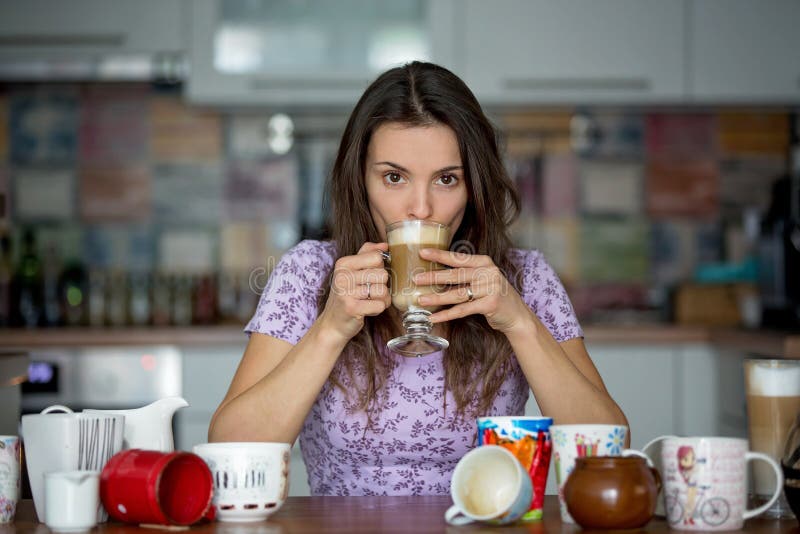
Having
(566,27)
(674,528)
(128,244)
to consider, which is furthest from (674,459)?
(128,244)

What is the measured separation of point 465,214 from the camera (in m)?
1.83

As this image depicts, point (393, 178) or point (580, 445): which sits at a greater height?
point (393, 178)

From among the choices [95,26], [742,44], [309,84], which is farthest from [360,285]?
[742,44]

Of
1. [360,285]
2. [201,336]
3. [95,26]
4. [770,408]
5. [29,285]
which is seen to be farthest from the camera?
[29,285]

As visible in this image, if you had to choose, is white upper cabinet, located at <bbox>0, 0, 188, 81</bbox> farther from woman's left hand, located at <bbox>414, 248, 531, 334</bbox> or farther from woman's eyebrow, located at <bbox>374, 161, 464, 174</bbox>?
woman's left hand, located at <bbox>414, 248, 531, 334</bbox>

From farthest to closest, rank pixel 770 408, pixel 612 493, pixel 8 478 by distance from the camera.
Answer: pixel 770 408 → pixel 8 478 → pixel 612 493

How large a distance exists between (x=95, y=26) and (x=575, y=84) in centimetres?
169

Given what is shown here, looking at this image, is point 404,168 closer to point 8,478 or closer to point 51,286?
point 8,478

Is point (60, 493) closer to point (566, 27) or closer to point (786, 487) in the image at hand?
point (786, 487)

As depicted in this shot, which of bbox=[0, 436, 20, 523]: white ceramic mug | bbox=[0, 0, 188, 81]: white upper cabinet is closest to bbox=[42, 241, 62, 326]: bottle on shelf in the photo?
bbox=[0, 0, 188, 81]: white upper cabinet

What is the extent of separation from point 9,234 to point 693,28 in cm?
264

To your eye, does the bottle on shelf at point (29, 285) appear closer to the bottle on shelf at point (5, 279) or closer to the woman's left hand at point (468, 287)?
the bottle on shelf at point (5, 279)

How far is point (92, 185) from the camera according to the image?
3.75 m

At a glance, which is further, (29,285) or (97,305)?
(29,285)
